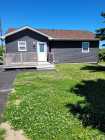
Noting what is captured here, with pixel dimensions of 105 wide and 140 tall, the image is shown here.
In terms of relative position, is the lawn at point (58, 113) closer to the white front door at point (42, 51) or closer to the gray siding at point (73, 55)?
the white front door at point (42, 51)

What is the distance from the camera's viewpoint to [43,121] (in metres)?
6.29

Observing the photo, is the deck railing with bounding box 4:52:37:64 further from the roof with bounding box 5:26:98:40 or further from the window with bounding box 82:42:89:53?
the window with bounding box 82:42:89:53

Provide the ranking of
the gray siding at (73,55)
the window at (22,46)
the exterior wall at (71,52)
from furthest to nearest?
the gray siding at (73,55) < the exterior wall at (71,52) < the window at (22,46)

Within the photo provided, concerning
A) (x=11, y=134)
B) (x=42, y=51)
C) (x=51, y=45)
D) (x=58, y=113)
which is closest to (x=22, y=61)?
(x=42, y=51)

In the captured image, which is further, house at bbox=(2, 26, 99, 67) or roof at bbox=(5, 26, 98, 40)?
roof at bbox=(5, 26, 98, 40)

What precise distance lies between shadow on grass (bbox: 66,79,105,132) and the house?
37.5 feet

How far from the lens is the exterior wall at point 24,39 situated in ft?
77.1

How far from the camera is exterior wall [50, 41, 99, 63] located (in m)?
25.2

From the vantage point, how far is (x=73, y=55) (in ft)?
85.5

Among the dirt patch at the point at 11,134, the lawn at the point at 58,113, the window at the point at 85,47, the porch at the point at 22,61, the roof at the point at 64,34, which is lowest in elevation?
the dirt patch at the point at 11,134

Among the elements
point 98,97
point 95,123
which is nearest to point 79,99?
point 98,97

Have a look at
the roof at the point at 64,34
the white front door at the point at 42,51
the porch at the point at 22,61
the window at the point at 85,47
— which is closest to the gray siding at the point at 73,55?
the window at the point at 85,47

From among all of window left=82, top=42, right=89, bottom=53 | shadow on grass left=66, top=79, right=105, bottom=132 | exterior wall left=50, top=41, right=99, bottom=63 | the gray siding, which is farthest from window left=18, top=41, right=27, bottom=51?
shadow on grass left=66, top=79, right=105, bottom=132

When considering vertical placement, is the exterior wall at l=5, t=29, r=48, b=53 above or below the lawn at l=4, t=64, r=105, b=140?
above
